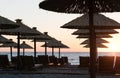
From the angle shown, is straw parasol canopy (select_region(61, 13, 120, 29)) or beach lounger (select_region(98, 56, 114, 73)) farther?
beach lounger (select_region(98, 56, 114, 73))

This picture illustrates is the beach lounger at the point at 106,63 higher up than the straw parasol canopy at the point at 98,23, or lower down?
lower down

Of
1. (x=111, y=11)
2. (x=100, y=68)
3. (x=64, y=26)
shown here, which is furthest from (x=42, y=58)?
(x=111, y=11)

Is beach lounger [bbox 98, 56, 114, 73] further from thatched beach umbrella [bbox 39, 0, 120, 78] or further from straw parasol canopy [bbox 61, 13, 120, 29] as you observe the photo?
thatched beach umbrella [bbox 39, 0, 120, 78]

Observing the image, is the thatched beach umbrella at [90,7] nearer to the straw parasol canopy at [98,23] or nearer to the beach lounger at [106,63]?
the straw parasol canopy at [98,23]

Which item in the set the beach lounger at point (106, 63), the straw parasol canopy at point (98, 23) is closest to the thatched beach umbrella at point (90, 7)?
the straw parasol canopy at point (98, 23)

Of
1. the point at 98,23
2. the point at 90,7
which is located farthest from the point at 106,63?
the point at 90,7

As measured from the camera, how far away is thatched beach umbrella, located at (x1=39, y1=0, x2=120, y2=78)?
10.8m

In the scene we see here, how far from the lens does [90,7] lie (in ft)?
35.6

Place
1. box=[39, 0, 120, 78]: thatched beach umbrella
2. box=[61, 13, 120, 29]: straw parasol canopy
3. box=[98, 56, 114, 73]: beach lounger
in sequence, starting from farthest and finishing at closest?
box=[98, 56, 114, 73]: beach lounger
box=[61, 13, 120, 29]: straw parasol canopy
box=[39, 0, 120, 78]: thatched beach umbrella

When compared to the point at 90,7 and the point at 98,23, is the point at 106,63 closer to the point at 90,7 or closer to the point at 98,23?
the point at 98,23

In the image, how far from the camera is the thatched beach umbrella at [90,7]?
35.3 feet

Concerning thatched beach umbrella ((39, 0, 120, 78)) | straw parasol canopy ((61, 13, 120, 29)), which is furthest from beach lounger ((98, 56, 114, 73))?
thatched beach umbrella ((39, 0, 120, 78))

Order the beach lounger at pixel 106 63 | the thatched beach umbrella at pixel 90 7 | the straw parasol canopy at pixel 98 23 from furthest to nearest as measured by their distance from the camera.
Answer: the beach lounger at pixel 106 63 → the straw parasol canopy at pixel 98 23 → the thatched beach umbrella at pixel 90 7

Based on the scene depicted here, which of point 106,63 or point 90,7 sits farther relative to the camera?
point 106,63
